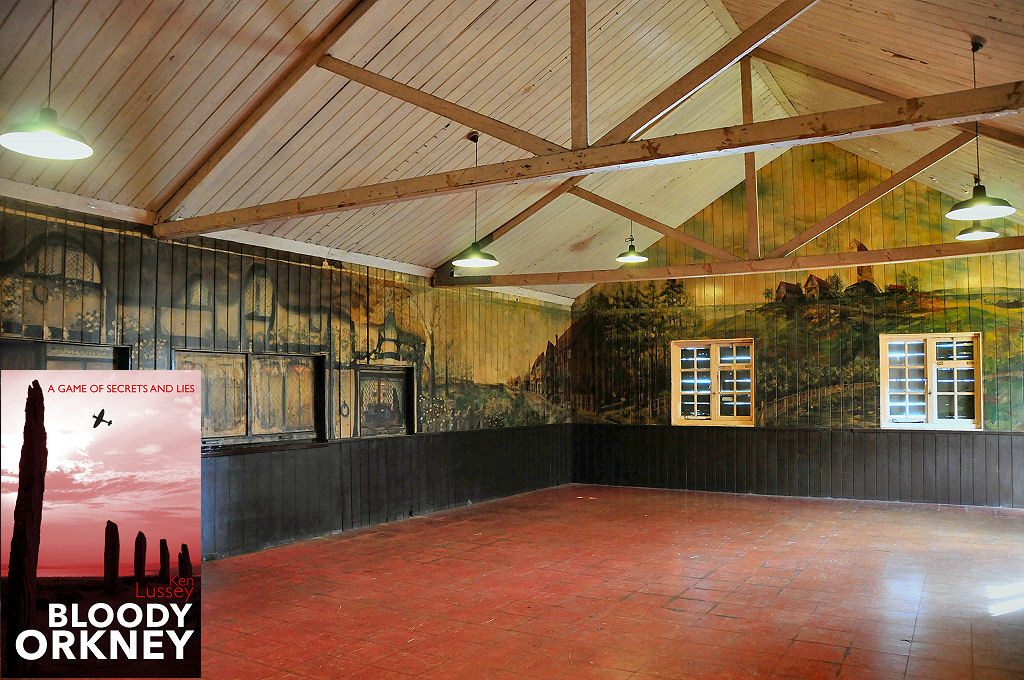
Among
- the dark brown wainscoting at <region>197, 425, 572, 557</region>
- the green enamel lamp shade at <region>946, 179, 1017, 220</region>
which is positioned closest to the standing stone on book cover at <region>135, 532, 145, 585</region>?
the dark brown wainscoting at <region>197, 425, 572, 557</region>

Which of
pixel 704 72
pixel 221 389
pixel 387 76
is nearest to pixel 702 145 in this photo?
pixel 704 72

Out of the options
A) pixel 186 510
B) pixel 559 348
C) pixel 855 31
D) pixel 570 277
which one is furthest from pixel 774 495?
pixel 186 510

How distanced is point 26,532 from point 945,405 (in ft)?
38.5

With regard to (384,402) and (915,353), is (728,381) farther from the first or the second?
(384,402)

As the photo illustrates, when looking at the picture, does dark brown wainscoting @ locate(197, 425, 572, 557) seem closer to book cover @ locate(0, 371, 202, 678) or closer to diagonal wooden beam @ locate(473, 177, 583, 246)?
diagonal wooden beam @ locate(473, 177, 583, 246)

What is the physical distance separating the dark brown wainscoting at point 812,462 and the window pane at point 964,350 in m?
1.10

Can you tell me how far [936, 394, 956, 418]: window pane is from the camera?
436 inches

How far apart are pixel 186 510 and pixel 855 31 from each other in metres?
6.40

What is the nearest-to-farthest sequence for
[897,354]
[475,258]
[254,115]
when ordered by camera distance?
1. [254,115]
2. [475,258]
3. [897,354]

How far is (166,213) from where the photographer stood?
6.85 metres

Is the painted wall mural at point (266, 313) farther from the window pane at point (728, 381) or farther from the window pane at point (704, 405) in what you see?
the window pane at point (728, 381)

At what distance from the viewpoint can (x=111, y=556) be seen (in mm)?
2795

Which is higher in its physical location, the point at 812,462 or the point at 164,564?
the point at 164,564

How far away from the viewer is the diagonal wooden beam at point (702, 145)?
4.16 metres
